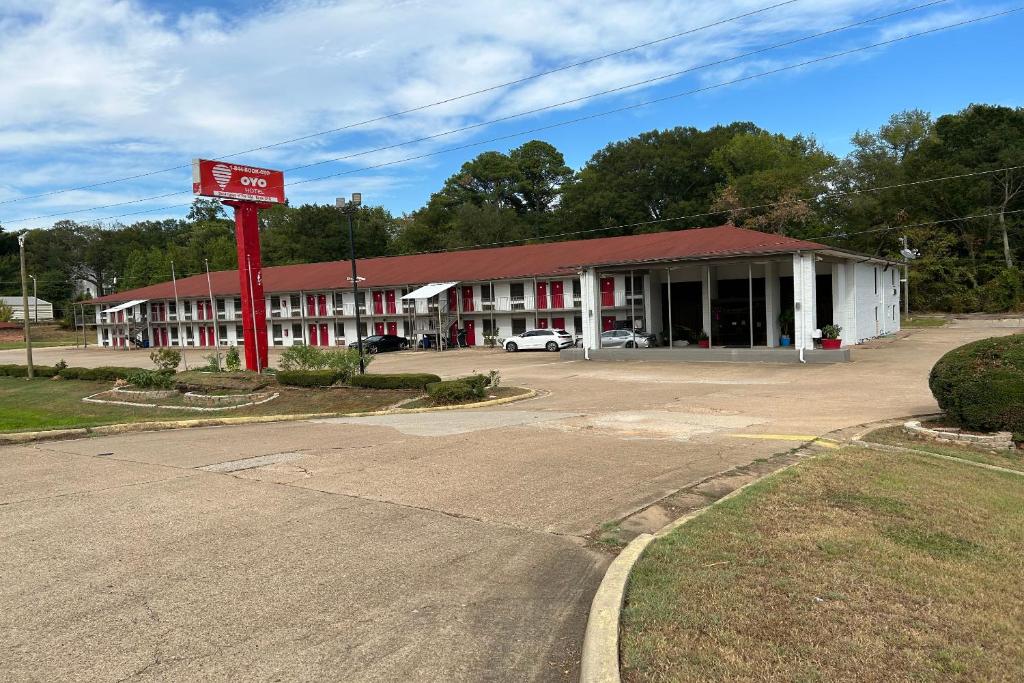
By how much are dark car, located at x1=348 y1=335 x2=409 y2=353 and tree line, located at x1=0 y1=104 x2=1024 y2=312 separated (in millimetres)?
28739

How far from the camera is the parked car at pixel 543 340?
149ft

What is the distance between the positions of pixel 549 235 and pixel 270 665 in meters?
82.3

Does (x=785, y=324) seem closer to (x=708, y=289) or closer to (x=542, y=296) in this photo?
(x=708, y=289)

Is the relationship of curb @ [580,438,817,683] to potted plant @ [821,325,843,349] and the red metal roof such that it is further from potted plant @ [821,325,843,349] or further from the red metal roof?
potted plant @ [821,325,843,349]

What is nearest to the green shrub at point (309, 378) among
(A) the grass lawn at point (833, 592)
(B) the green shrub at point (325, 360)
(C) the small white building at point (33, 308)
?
(B) the green shrub at point (325, 360)

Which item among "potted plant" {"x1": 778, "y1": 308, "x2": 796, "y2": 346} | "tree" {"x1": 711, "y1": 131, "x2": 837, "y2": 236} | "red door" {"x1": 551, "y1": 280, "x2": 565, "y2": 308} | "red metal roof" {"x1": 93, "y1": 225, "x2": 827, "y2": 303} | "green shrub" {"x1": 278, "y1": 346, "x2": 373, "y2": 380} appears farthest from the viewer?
"tree" {"x1": 711, "y1": 131, "x2": 837, "y2": 236}

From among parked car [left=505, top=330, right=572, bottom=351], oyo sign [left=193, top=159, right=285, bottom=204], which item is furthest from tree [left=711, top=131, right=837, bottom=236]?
oyo sign [left=193, top=159, right=285, bottom=204]

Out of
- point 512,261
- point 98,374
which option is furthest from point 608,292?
point 98,374

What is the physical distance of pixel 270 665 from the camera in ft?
13.3

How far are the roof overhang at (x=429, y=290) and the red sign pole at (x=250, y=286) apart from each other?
54.6 ft

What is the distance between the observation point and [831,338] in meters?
33.5

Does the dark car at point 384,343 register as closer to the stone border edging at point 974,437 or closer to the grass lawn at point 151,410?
the grass lawn at point 151,410

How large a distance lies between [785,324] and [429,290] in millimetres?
24794

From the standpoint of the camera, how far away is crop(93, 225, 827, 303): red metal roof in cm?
3741
